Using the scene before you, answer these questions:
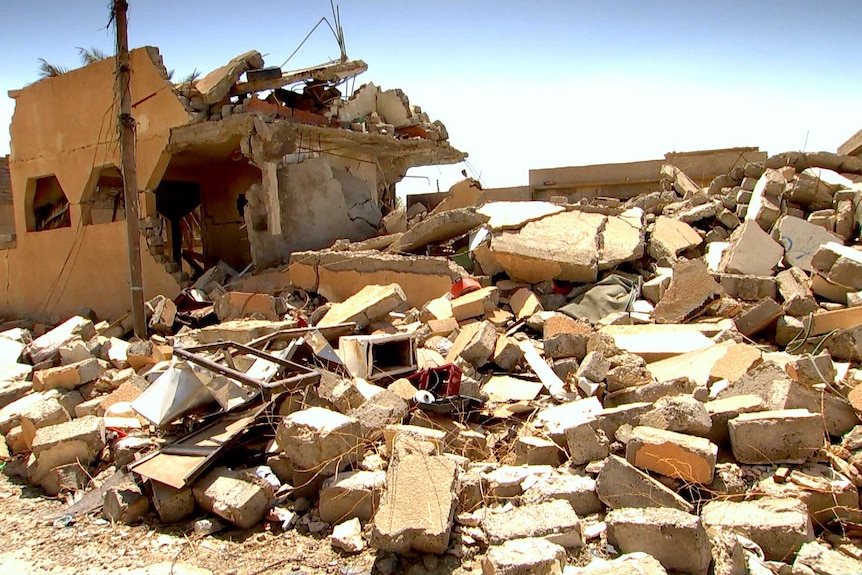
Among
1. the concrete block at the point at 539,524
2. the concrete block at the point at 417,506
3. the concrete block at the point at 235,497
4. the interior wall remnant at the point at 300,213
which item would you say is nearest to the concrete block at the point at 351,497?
the concrete block at the point at 417,506

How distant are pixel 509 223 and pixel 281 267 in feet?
12.6

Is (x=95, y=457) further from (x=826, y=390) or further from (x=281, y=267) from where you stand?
(x=826, y=390)

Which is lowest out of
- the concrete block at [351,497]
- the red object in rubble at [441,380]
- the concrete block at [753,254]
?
the concrete block at [351,497]

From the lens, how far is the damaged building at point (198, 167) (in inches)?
398

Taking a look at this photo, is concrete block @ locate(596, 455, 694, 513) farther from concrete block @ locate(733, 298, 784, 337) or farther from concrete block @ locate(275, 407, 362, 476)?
concrete block @ locate(733, 298, 784, 337)

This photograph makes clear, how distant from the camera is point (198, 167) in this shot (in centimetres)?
1295

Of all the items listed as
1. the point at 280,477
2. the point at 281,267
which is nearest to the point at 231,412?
the point at 280,477

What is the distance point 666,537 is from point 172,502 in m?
3.09

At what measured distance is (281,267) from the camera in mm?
9445

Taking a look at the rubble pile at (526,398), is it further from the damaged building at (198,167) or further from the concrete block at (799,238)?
the damaged building at (198,167)

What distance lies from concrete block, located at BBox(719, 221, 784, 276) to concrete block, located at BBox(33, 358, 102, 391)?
6.94 metres

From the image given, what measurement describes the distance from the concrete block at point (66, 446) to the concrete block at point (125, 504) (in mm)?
904

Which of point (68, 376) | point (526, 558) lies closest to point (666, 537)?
point (526, 558)

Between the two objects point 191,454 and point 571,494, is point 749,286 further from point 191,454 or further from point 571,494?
point 191,454
